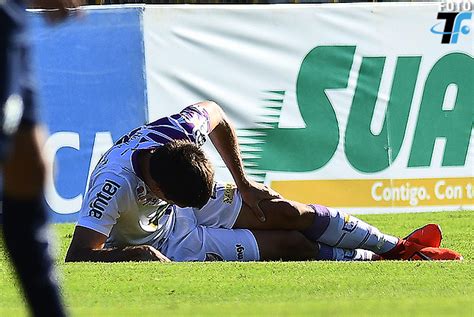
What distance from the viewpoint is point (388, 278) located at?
19.8 ft

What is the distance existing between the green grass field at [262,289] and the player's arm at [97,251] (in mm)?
154

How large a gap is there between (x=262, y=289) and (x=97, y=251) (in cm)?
126

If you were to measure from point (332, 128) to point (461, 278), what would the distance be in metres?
4.72

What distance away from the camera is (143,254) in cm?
662

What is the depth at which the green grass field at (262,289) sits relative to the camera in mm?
4984

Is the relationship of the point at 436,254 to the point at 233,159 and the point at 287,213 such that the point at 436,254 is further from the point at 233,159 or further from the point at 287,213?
the point at 233,159

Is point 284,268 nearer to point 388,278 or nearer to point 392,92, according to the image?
point 388,278

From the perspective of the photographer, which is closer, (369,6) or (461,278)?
(461,278)

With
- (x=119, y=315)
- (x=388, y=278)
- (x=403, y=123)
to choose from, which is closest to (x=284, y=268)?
(x=388, y=278)

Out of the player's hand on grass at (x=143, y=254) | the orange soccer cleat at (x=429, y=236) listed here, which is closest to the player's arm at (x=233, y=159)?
the player's hand on grass at (x=143, y=254)

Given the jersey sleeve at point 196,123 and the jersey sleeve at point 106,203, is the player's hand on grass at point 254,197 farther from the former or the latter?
the jersey sleeve at point 106,203

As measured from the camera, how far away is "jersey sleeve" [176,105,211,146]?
22.4ft

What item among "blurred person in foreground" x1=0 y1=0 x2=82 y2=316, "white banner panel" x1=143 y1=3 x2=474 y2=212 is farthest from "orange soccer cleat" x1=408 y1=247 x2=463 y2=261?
"blurred person in foreground" x1=0 y1=0 x2=82 y2=316

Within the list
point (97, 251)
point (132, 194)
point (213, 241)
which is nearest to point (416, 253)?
point (213, 241)
